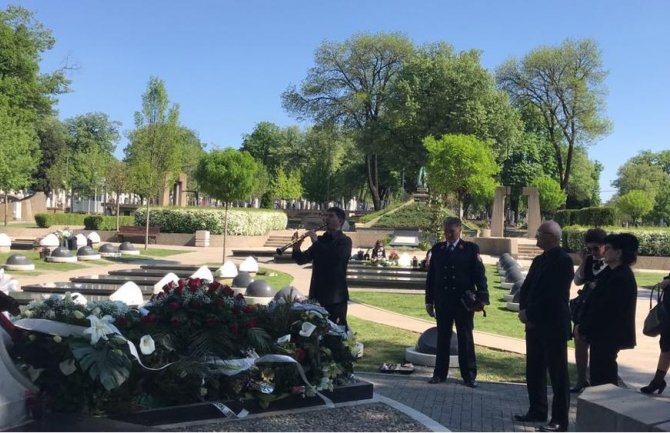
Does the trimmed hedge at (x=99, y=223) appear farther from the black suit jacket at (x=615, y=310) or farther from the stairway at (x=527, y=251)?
the black suit jacket at (x=615, y=310)

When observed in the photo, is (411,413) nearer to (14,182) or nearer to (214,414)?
(214,414)

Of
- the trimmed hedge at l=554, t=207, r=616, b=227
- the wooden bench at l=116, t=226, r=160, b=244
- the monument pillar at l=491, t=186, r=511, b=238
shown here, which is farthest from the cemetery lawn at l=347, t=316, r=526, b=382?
the trimmed hedge at l=554, t=207, r=616, b=227

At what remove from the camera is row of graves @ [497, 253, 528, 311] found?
14055mm

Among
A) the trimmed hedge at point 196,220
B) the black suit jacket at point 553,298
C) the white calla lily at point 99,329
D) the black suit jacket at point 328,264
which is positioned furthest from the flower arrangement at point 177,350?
the trimmed hedge at point 196,220

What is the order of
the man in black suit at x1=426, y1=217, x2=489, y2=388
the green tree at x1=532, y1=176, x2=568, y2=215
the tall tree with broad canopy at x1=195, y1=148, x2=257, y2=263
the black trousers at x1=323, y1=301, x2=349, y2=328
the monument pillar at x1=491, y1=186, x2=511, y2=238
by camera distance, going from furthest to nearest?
the green tree at x1=532, y1=176, x2=568, y2=215 < the monument pillar at x1=491, y1=186, x2=511, y2=238 < the tall tree with broad canopy at x1=195, y1=148, x2=257, y2=263 < the man in black suit at x1=426, y1=217, x2=489, y2=388 < the black trousers at x1=323, y1=301, x2=349, y2=328

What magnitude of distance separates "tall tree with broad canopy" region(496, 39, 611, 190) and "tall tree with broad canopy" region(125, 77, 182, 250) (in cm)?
3404

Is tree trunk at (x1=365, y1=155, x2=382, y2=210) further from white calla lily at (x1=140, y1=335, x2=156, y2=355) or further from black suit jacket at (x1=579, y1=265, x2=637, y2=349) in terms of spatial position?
white calla lily at (x1=140, y1=335, x2=156, y2=355)

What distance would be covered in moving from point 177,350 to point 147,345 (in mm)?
327

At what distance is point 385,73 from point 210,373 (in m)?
52.4

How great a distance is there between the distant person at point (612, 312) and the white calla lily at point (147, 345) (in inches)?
155

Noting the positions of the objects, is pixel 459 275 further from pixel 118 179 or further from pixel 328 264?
pixel 118 179

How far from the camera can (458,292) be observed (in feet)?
22.4

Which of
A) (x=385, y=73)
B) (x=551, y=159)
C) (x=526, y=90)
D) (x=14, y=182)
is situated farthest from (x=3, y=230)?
(x=551, y=159)

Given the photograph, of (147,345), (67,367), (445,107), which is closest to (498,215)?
(445,107)
